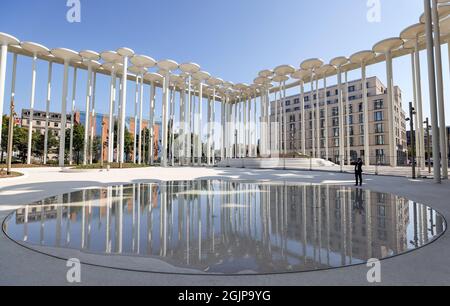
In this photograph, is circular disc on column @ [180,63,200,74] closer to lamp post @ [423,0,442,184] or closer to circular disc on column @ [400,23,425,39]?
circular disc on column @ [400,23,425,39]

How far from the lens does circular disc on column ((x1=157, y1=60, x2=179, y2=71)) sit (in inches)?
1455

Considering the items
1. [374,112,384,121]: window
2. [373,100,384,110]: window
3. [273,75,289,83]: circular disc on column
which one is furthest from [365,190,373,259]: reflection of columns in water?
[373,100,384,110]: window

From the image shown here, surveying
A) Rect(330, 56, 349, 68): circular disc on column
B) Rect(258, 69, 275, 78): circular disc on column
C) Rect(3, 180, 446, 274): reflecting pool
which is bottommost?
Rect(3, 180, 446, 274): reflecting pool

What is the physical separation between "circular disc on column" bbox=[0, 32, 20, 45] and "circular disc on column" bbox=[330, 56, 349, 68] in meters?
43.9

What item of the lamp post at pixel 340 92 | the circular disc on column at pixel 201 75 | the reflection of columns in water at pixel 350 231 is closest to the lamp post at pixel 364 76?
the lamp post at pixel 340 92

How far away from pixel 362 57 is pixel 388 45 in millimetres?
4231

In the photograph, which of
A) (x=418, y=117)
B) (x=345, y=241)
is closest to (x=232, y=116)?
(x=418, y=117)

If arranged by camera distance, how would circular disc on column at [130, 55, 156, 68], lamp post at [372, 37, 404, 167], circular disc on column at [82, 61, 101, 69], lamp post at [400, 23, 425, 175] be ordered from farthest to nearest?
circular disc on column at [82, 61, 101, 69] → circular disc on column at [130, 55, 156, 68] → lamp post at [372, 37, 404, 167] → lamp post at [400, 23, 425, 175]

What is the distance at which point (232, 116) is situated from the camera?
55.9 meters

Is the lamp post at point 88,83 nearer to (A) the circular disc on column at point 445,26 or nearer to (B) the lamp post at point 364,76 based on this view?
(B) the lamp post at point 364,76

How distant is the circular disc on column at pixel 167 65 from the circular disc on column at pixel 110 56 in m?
5.98

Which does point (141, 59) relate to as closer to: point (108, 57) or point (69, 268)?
point (108, 57)

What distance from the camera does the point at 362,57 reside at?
111 ft
